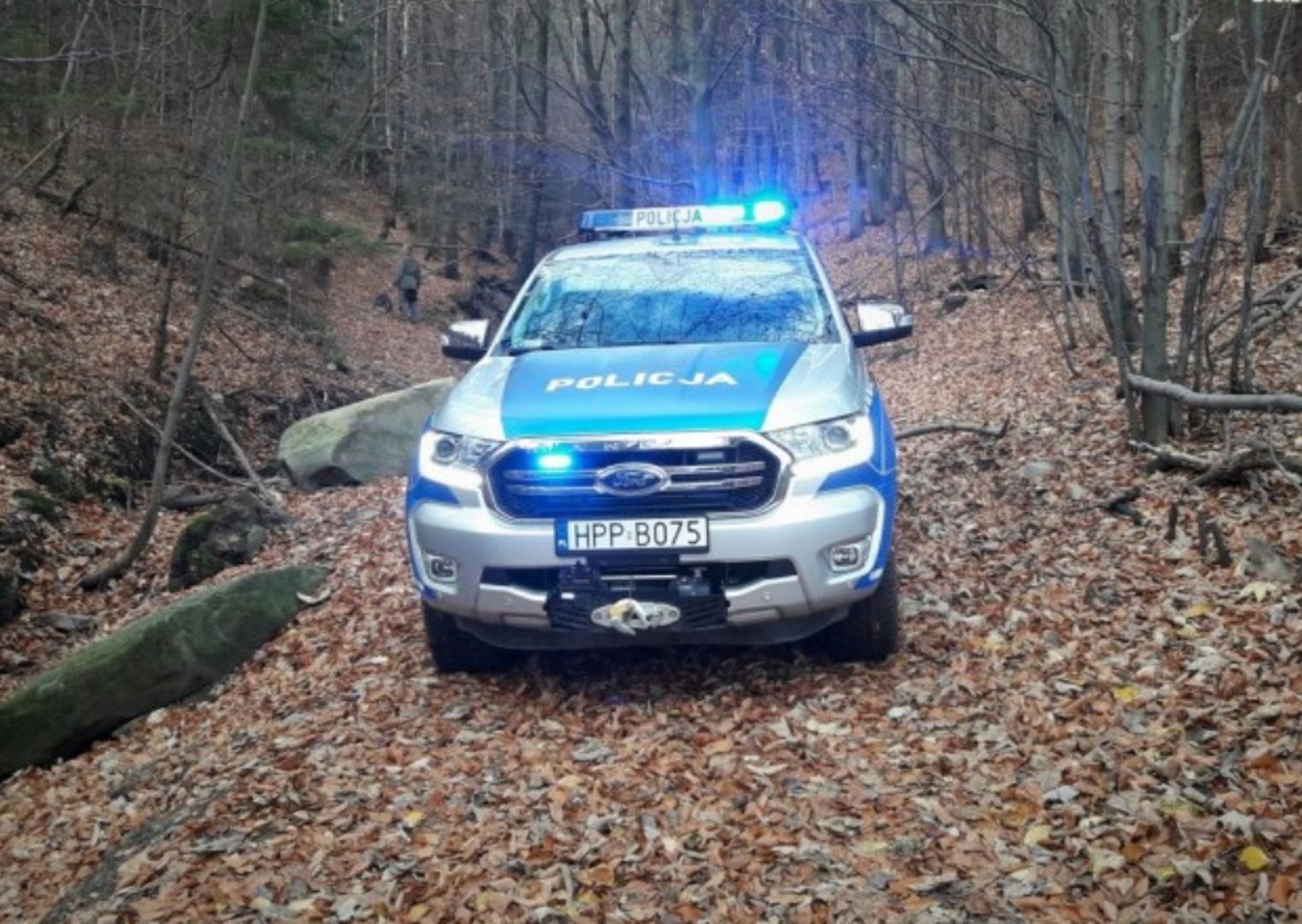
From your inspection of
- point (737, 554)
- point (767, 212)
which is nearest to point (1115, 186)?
point (767, 212)

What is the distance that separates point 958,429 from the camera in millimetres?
9359

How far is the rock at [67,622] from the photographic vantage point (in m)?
8.74

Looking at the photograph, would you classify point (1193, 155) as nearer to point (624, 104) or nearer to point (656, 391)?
point (624, 104)

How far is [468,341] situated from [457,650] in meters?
1.78

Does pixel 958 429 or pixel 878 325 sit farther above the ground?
pixel 878 325

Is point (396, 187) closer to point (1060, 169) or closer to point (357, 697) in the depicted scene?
point (1060, 169)

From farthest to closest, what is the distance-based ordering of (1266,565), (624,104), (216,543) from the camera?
1. (624,104)
2. (216,543)
3. (1266,565)

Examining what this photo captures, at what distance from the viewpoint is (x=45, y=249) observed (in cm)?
1670

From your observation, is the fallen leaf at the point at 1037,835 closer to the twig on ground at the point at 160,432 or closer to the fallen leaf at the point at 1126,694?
the fallen leaf at the point at 1126,694

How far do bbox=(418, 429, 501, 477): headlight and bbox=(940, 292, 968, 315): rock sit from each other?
15.1m

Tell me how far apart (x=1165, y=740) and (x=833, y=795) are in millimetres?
1255

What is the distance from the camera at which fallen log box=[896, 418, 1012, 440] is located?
9.18 m

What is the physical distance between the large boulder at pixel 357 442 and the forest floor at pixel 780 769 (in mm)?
4387

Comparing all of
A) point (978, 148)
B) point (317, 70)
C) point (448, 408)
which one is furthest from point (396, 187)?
point (448, 408)
